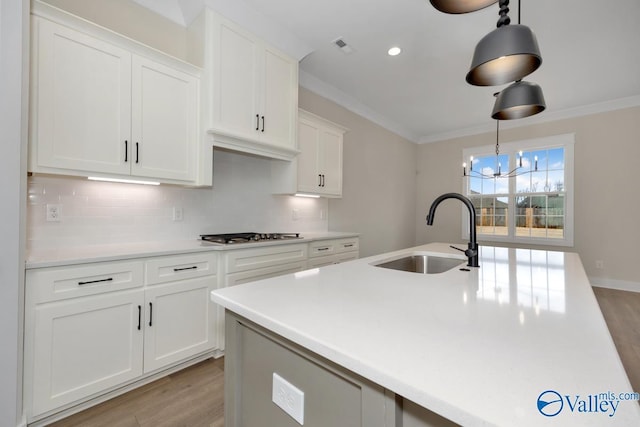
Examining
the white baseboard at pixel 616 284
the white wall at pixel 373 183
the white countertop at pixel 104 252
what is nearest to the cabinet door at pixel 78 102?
the white countertop at pixel 104 252

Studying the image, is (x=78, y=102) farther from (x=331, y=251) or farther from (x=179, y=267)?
(x=331, y=251)

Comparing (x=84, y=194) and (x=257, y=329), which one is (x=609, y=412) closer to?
(x=257, y=329)

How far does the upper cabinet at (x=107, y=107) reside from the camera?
1602 millimetres

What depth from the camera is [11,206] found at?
4.53ft

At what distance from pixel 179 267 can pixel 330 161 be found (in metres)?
2.13

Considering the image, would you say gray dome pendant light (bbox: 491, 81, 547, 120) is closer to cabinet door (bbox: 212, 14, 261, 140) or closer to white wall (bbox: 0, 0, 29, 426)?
cabinet door (bbox: 212, 14, 261, 140)

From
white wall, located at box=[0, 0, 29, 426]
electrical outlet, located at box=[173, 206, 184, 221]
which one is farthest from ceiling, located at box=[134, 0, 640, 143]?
electrical outlet, located at box=[173, 206, 184, 221]

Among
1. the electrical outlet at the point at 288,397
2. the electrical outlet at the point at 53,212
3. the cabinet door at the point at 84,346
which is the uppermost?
the electrical outlet at the point at 53,212

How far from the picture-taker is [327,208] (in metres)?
4.00

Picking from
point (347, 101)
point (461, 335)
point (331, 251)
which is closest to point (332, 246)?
point (331, 251)

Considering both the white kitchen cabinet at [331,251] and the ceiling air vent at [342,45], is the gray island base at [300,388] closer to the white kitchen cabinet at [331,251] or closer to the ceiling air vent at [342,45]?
the white kitchen cabinet at [331,251]

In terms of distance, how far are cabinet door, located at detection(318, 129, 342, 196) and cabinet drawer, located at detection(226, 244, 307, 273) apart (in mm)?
927

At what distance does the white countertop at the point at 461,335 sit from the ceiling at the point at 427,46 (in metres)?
2.38

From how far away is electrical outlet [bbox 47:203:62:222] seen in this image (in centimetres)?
185
